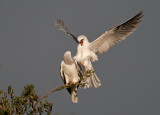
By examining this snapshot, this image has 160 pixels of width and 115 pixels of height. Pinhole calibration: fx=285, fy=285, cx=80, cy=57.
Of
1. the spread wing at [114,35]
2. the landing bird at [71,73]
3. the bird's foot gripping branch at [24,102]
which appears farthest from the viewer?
the spread wing at [114,35]

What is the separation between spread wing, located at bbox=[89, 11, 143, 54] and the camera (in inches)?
275

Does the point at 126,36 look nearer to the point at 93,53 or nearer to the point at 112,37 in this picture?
the point at 112,37

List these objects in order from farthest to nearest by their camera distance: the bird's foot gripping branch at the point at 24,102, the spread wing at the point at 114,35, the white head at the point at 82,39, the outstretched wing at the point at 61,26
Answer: the outstretched wing at the point at 61,26, the spread wing at the point at 114,35, the white head at the point at 82,39, the bird's foot gripping branch at the point at 24,102

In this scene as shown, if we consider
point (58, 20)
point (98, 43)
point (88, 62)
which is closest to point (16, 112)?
point (88, 62)

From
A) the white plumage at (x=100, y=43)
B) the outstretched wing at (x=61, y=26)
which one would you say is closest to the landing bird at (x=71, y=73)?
the white plumage at (x=100, y=43)

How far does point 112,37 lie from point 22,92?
3.84m

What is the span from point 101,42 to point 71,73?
1.58 metres

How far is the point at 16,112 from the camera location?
358 cm

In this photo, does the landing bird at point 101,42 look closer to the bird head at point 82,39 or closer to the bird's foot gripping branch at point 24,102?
the bird head at point 82,39

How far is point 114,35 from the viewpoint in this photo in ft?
23.4

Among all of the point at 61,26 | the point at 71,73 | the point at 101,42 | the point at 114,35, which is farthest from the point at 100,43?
the point at 61,26

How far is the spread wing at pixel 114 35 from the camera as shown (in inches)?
275

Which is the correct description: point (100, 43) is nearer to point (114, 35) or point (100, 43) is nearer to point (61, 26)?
Result: point (114, 35)

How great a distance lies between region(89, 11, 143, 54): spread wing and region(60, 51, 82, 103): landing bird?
1.23 metres
